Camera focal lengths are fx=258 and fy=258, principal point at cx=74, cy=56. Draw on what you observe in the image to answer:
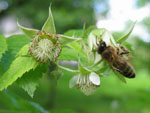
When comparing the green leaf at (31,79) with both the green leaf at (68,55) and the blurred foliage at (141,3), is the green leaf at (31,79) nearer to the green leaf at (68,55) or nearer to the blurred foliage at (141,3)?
the green leaf at (68,55)

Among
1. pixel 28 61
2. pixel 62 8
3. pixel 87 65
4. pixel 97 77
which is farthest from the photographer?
pixel 62 8

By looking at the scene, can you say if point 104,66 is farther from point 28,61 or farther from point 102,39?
point 28,61

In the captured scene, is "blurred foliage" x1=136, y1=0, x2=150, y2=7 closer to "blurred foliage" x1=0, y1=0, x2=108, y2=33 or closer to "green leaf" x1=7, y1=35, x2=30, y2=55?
"blurred foliage" x1=0, y1=0, x2=108, y2=33

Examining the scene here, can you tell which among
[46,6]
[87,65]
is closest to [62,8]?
[46,6]

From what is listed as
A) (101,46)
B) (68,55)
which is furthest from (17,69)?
(101,46)

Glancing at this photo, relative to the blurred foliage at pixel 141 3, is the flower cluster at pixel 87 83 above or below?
below

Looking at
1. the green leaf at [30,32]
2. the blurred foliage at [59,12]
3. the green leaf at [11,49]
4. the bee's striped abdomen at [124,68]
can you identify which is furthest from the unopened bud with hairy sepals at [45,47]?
the blurred foliage at [59,12]
